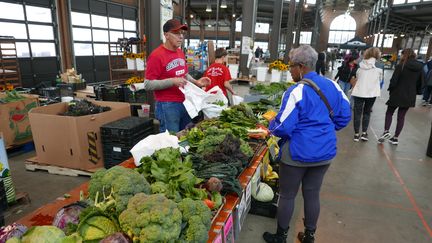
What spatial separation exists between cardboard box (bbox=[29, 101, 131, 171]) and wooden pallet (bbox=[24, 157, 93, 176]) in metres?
0.05

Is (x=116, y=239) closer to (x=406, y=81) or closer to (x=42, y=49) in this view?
(x=406, y=81)

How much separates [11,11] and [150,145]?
9.42 meters

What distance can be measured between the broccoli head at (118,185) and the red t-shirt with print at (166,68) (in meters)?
1.71

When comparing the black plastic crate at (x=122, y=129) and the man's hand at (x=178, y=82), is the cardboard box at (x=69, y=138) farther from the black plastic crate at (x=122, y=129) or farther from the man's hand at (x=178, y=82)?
the man's hand at (x=178, y=82)

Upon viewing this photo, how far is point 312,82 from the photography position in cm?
197

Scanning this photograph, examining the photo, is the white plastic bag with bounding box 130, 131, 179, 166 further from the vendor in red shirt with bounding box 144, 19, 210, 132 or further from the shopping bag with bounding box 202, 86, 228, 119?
the shopping bag with bounding box 202, 86, 228, 119

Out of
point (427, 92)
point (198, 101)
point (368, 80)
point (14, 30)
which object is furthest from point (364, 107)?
point (14, 30)

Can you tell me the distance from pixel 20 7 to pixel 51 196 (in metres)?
8.29

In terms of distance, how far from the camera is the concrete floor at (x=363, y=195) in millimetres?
2809

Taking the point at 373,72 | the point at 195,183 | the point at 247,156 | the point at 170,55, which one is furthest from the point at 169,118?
the point at 373,72

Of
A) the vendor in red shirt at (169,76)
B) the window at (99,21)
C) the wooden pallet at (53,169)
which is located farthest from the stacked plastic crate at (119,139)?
the window at (99,21)

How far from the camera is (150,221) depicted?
3.62 feet

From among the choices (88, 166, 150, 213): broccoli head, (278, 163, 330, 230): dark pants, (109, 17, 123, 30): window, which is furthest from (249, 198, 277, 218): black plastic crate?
(109, 17, 123, 30): window

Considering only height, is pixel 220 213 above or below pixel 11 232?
below
